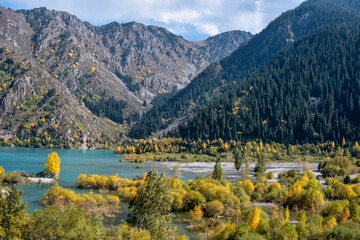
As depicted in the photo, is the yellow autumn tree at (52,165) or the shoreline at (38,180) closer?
the shoreline at (38,180)

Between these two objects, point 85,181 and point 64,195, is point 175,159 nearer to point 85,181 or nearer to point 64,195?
point 85,181

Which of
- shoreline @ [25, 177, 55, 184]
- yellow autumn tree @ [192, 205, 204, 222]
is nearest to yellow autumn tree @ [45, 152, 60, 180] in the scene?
shoreline @ [25, 177, 55, 184]

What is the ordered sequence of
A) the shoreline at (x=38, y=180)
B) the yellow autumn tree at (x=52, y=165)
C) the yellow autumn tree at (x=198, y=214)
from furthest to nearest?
1. the yellow autumn tree at (x=52, y=165)
2. the shoreline at (x=38, y=180)
3. the yellow autumn tree at (x=198, y=214)

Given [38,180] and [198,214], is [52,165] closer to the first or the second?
[38,180]

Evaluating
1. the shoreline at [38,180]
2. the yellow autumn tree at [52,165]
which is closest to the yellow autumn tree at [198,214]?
the shoreline at [38,180]

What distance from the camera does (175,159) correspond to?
182 metres

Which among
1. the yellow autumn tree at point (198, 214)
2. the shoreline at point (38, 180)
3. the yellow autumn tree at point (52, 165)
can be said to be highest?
the yellow autumn tree at point (52, 165)

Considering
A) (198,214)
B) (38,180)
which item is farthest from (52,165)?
(198,214)

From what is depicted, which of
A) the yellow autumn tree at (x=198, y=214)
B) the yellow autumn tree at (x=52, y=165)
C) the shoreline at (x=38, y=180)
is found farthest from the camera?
the yellow autumn tree at (x=52, y=165)

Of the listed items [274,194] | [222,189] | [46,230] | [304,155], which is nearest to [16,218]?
[46,230]

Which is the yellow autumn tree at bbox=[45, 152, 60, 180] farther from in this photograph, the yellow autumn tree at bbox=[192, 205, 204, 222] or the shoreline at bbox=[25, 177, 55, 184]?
the yellow autumn tree at bbox=[192, 205, 204, 222]

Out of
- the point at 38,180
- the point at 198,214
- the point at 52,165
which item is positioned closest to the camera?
the point at 198,214

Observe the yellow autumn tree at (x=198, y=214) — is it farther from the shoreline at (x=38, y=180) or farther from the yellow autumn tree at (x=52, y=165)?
the yellow autumn tree at (x=52, y=165)

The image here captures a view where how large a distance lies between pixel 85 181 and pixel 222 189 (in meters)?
39.4
